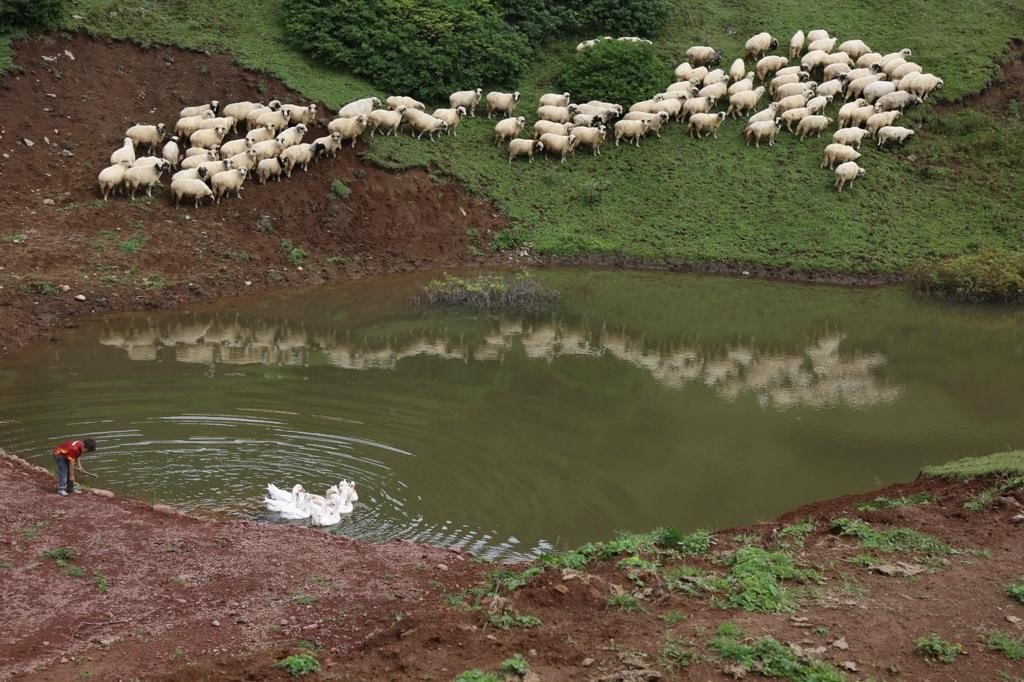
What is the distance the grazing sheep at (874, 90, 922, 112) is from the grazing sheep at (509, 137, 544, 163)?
947cm

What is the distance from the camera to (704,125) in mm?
28109

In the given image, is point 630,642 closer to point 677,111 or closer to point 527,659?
point 527,659

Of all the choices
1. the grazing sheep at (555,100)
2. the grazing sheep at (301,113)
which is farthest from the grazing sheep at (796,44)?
the grazing sheep at (301,113)

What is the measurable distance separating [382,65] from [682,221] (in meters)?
8.70

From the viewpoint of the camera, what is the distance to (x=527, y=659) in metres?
7.14

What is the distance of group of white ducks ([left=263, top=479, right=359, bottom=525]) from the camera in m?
10.8

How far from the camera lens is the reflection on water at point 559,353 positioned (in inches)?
646

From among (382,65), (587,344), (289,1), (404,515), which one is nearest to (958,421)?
(587,344)

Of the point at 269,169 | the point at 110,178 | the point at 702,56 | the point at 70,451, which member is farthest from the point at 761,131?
the point at 70,451

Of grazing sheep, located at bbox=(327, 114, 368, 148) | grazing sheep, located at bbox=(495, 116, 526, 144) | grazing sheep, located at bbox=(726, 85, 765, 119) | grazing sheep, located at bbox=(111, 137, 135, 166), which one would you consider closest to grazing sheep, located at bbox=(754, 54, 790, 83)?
grazing sheep, located at bbox=(726, 85, 765, 119)

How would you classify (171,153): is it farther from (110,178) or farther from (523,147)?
(523,147)

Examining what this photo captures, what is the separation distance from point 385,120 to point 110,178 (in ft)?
22.2

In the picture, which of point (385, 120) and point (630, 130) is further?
point (630, 130)

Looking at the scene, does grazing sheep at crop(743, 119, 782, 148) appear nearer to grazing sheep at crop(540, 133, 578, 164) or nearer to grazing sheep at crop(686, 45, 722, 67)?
grazing sheep at crop(686, 45, 722, 67)
